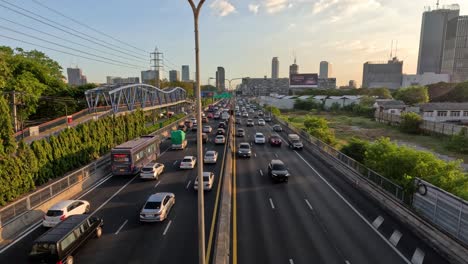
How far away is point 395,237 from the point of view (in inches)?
646

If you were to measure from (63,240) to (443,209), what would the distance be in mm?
20034

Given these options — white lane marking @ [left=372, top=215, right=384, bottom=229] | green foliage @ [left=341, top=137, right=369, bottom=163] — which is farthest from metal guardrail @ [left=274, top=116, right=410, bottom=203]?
white lane marking @ [left=372, top=215, right=384, bottom=229]

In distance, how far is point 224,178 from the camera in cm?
2673

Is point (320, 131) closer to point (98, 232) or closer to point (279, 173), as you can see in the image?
point (279, 173)

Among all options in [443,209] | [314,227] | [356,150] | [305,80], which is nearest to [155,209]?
[314,227]

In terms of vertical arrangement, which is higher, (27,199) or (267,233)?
(27,199)

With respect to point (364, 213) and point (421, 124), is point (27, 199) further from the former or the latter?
point (421, 124)

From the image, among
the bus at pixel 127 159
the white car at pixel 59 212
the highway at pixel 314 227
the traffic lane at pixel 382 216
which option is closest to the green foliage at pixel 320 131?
the traffic lane at pixel 382 216

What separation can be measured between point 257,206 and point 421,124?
66677mm

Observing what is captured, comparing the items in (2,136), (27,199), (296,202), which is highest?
(2,136)

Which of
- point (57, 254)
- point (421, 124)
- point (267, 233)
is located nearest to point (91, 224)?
point (57, 254)

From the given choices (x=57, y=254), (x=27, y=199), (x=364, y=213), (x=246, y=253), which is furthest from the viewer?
(x=364, y=213)

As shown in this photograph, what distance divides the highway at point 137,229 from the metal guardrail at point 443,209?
515 inches

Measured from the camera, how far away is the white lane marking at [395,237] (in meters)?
15.9
